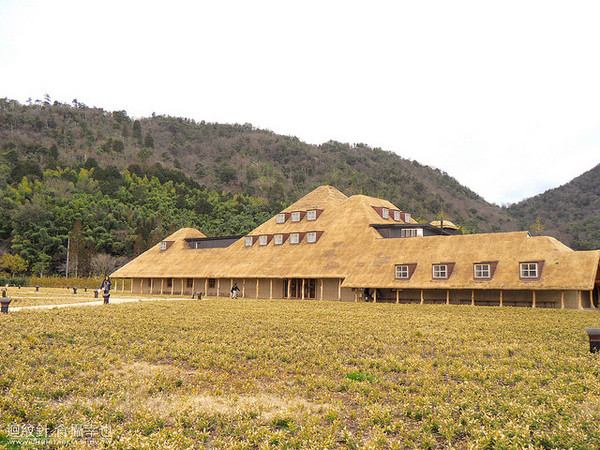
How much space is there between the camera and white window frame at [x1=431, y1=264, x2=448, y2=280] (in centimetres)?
3534

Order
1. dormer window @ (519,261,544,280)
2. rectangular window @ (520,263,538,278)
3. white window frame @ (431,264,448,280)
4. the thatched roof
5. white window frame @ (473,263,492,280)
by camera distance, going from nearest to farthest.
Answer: dormer window @ (519,261,544,280) → rectangular window @ (520,263,538,278) → the thatched roof → white window frame @ (473,263,492,280) → white window frame @ (431,264,448,280)

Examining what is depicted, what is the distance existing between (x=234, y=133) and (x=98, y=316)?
6442 inches

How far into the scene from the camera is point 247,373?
11695mm

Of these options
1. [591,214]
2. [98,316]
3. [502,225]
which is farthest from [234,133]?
[98,316]

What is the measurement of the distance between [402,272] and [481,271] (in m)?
5.95

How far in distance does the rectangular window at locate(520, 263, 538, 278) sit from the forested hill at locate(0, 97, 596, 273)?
201 ft

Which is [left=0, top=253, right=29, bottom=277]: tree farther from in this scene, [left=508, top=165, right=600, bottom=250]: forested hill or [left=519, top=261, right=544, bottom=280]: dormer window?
[left=508, top=165, right=600, bottom=250]: forested hill

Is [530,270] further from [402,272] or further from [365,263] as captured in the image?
[365,263]

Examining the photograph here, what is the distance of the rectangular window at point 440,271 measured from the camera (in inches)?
1393

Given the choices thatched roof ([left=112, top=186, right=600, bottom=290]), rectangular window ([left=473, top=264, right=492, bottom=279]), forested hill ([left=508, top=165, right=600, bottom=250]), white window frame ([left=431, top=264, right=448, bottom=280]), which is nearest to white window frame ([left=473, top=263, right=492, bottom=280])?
rectangular window ([left=473, top=264, right=492, bottom=279])

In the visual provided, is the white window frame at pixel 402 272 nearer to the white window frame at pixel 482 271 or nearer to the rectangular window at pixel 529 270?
the white window frame at pixel 482 271

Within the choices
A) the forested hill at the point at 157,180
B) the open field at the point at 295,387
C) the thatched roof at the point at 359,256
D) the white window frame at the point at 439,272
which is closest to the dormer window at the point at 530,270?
the thatched roof at the point at 359,256

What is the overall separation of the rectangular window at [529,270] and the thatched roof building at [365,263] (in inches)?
2.5

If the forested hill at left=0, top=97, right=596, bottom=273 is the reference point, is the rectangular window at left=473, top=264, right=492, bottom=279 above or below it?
below
